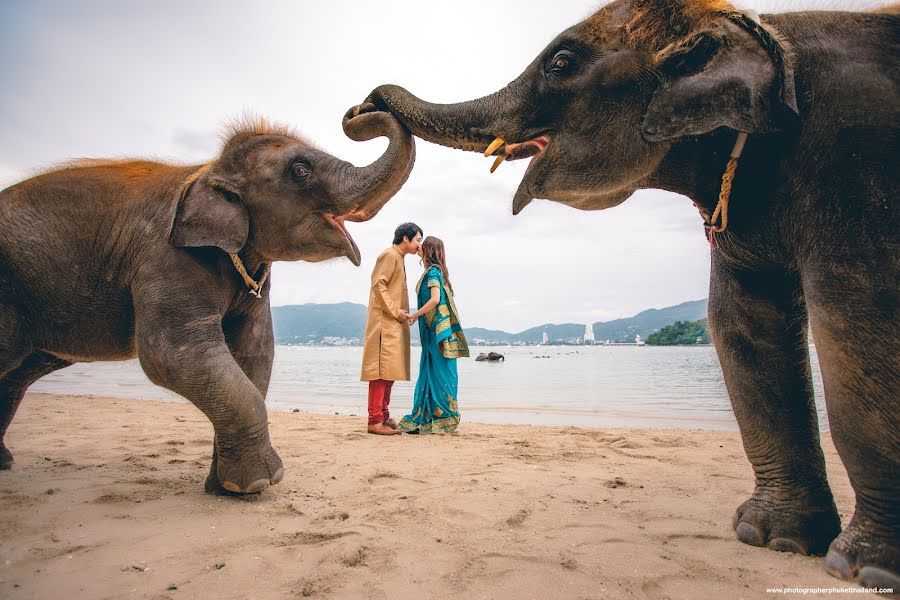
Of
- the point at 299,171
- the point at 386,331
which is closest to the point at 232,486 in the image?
the point at 299,171

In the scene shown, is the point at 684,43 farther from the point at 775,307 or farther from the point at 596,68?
the point at 775,307

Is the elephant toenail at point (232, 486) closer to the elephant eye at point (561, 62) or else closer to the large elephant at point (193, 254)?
the large elephant at point (193, 254)

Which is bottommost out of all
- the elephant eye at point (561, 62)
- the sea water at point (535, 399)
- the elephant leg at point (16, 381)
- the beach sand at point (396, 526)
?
the sea water at point (535, 399)

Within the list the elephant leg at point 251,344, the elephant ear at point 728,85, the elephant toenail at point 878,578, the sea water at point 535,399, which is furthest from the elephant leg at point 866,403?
the sea water at point 535,399

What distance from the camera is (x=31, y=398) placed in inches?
379

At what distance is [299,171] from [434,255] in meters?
3.49

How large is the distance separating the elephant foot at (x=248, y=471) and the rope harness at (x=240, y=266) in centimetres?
101

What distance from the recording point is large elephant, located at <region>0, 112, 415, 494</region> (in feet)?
10.1

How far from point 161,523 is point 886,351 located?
3240 mm

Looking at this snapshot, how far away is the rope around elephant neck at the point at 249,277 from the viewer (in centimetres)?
339

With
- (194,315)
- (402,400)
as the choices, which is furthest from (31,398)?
(194,315)

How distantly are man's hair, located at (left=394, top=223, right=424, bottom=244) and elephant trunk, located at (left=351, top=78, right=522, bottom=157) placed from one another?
11.5ft

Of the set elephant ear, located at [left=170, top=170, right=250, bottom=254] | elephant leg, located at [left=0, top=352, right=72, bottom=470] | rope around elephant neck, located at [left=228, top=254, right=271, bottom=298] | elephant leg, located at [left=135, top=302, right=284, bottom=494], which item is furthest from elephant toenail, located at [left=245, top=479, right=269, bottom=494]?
elephant leg, located at [left=0, top=352, right=72, bottom=470]

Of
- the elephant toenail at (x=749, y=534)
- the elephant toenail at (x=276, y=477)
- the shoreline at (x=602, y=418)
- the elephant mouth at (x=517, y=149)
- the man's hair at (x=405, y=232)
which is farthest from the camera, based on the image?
the shoreline at (x=602, y=418)
